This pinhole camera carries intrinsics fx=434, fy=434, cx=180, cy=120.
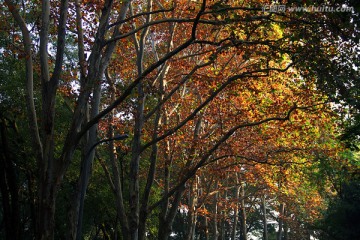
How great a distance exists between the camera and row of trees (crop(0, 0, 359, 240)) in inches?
394

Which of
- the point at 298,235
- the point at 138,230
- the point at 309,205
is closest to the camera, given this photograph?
the point at 138,230

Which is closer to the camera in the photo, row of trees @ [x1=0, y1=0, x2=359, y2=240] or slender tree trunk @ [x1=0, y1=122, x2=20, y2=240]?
row of trees @ [x1=0, y1=0, x2=359, y2=240]

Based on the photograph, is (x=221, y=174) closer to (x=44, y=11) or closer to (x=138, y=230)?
(x=138, y=230)

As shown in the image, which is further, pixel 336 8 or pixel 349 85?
pixel 349 85

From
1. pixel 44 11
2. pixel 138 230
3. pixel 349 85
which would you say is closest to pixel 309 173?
pixel 138 230

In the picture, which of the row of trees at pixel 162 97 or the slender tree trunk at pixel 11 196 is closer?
the row of trees at pixel 162 97

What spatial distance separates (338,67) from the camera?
1012 cm

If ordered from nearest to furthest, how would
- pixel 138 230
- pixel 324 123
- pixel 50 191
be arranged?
pixel 50 191 < pixel 138 230 < pixel 324 123

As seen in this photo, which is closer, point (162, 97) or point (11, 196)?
point (11, 196)

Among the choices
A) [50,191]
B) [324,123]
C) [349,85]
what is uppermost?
[324,123]

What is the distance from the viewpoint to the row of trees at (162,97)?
10.0 meters

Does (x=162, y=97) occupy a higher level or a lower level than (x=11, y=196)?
higher

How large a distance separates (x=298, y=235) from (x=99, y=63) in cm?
4255

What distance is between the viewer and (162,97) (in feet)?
56.8
